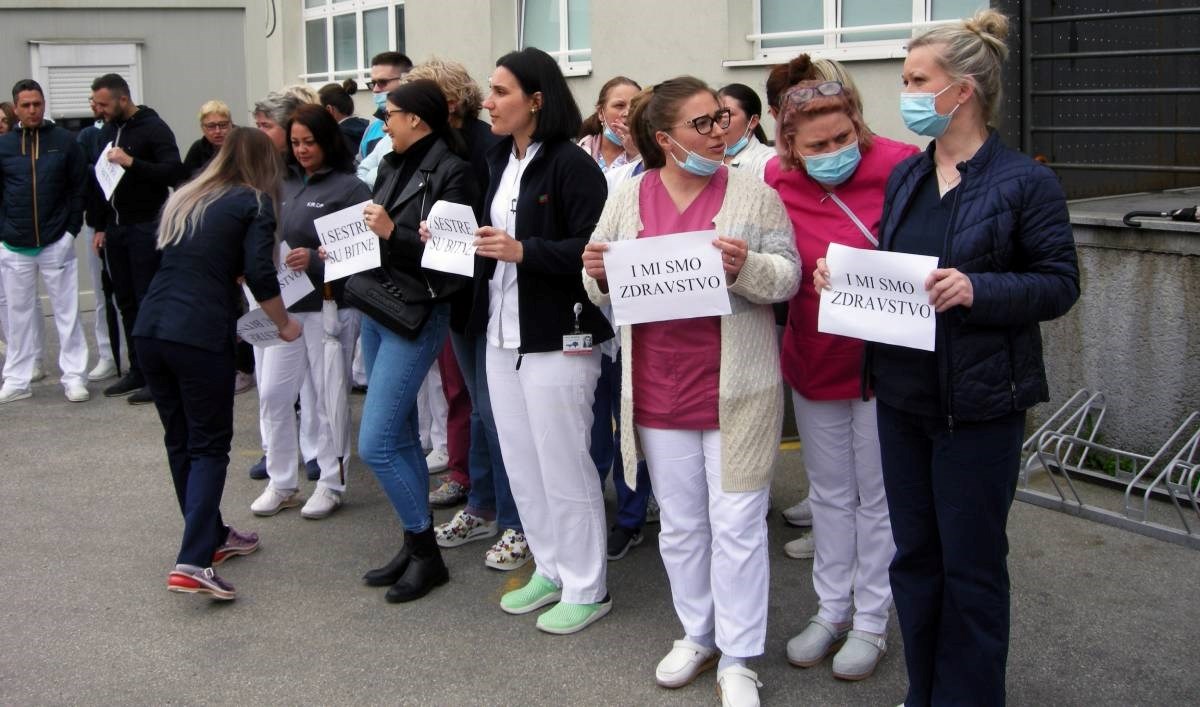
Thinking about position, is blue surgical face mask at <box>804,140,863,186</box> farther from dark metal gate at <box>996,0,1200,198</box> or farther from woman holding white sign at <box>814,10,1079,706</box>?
dark metal gate at <box>996,0,1200,198</box>

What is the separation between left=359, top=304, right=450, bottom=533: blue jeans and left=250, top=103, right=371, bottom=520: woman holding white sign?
3.48ft

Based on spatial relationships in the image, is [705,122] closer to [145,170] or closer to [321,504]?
[321,504]

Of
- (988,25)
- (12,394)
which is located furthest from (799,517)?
(12,394)

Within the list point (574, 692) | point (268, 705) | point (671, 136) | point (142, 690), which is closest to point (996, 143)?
point (671, 136)

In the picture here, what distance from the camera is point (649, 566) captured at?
536cm

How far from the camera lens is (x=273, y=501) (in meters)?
6.35

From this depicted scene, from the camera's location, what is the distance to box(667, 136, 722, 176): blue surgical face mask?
3938mm

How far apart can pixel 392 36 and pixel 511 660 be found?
31.1ft

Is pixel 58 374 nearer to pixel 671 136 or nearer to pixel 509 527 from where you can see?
pixel 509 527

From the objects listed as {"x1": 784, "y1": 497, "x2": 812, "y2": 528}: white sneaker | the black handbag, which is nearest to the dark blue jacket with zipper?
the black handbag

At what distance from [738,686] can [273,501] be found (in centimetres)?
316

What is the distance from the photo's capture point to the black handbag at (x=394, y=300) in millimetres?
4918

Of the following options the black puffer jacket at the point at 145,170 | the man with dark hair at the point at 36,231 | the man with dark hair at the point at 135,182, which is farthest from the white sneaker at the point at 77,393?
the black puffer jacket at the point at 145,170

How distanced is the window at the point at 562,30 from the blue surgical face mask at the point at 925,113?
6463 mm
